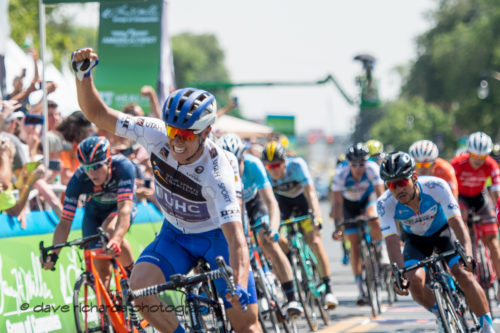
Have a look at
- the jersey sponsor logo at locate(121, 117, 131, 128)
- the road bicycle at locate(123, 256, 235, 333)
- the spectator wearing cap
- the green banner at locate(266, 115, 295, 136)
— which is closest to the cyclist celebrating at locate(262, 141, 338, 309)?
the spectator wearing cap

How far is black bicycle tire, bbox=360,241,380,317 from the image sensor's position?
1205cm

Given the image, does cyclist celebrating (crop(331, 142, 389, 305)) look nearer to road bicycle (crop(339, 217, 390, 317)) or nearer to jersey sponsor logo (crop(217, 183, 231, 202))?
road bicycle (crop(339, 217, 390, 317))

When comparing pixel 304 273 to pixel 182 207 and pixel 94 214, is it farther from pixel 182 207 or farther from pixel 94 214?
pixel 182 207

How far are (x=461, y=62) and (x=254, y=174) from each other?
226ft

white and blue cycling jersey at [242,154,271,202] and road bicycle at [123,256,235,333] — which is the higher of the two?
white and blue cycling jersey at [242,154,271,202]

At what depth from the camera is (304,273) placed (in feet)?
37.5

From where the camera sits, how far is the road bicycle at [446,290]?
24.1ft

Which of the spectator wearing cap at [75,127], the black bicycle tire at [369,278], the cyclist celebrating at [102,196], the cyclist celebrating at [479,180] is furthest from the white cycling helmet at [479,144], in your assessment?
the cyclist celebrating at [102,196]

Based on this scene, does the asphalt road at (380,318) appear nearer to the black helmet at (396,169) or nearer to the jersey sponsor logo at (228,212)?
the black helmet at (396,169)

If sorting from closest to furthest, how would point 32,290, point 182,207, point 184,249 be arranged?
point 182,207
point 184,249
point 32,290

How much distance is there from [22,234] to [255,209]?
3.12 m

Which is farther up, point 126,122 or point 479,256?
point 126,122

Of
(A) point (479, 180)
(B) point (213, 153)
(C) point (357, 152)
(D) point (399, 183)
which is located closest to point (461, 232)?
(D) point (399, 183)

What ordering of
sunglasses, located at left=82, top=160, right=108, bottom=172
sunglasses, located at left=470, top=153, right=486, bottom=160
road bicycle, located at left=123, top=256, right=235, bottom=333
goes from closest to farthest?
road bicycle, located at left=123, top=256, right=235, bottom=333
sunglasses, located at left=82, top=160, right=108, bottom=172
sunglasses, located at left=470, top=153, right=486, bottom=160
